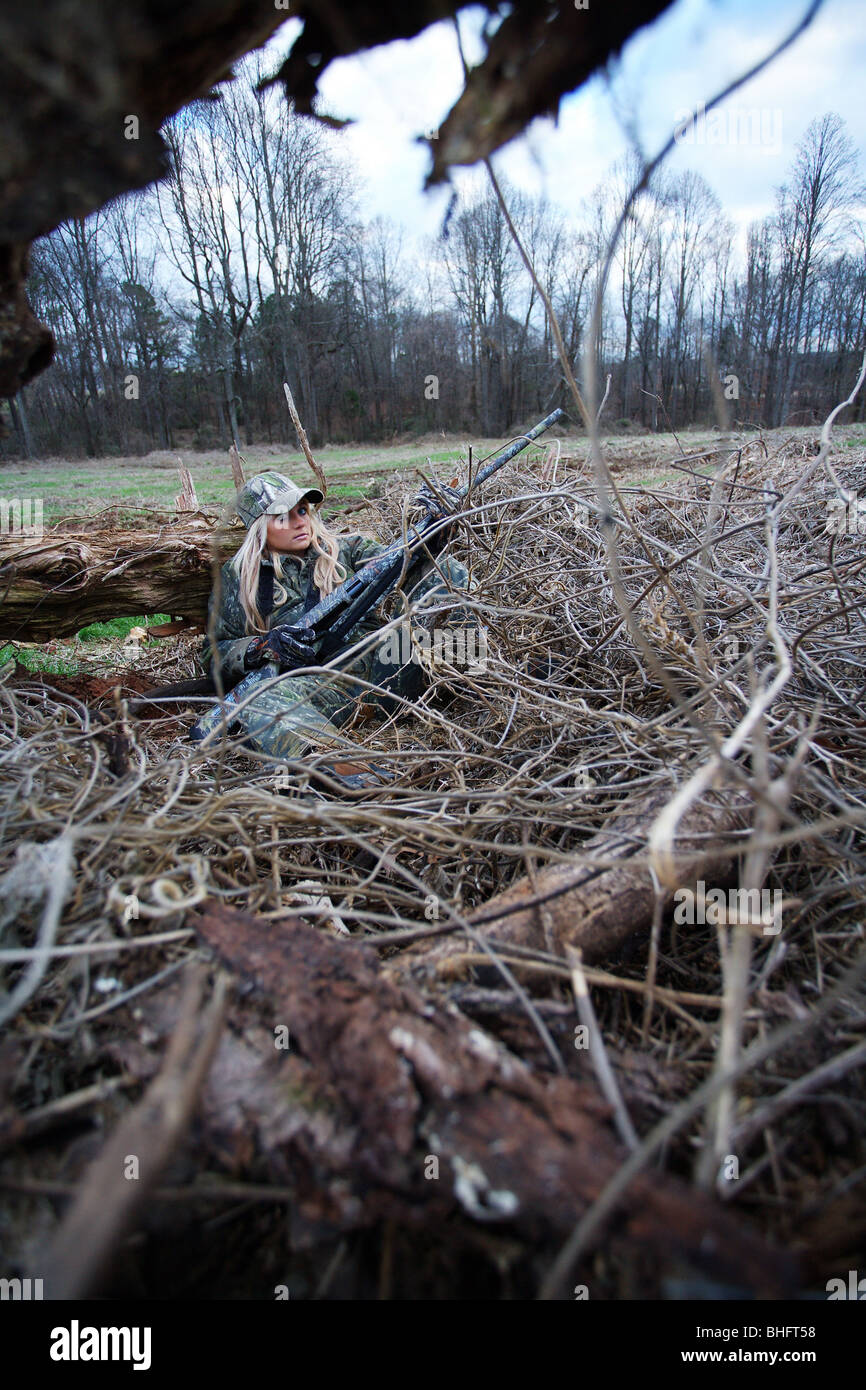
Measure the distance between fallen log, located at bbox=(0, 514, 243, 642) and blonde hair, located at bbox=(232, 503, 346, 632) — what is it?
32 centimetres

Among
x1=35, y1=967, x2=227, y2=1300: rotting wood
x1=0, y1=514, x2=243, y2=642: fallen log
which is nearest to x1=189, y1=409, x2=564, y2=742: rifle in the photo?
x1=0, y1=514, x2=243, y2=642: fallen log

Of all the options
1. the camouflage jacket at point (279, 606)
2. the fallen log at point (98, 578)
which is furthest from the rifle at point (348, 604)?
the fallen log at point (98, 578)

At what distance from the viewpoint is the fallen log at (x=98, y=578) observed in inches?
138

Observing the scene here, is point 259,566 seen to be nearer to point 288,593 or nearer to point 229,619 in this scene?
point 288,593

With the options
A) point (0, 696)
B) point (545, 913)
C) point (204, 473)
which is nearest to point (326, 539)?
point (0, 696)

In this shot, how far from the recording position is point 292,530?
3732 mm

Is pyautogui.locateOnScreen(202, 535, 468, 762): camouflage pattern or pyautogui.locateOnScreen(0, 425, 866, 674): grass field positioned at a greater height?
pyautogui.locateOnScreen(0, 425, 866, 674): grass field

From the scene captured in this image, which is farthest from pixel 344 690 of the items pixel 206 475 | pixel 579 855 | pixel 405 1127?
pixel 206 475

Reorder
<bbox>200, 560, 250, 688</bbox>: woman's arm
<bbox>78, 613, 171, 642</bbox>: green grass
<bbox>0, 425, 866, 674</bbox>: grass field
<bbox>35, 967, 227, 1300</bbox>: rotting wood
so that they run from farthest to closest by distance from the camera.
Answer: <bbox>78, 613, 171, 642</bbox>: green grass → <bbox>0, 425, 866, 674</bbox>: grass field → <bbox>200, 560, 250, 688</bbox>: woman's arm → <bbox>35, 967, 227, 1300</bbox>: rotting wood

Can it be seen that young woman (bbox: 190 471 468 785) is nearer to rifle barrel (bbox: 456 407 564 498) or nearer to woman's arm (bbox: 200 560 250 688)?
woman's arm (bbox: 200 560 250 688)

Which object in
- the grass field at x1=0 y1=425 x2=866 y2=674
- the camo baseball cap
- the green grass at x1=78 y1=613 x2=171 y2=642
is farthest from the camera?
the green grass at x1=78 y1=613 x2=171 y2=642

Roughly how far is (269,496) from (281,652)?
936 mm

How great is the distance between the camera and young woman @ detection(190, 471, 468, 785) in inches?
138
